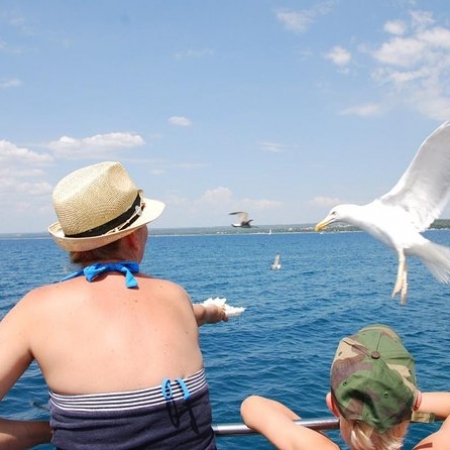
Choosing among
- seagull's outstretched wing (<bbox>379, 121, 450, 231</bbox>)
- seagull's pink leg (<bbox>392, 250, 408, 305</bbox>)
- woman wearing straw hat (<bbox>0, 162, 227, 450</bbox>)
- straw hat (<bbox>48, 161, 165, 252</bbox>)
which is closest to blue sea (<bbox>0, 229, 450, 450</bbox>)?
woman wearing straw hat (<bbox>0, 162, 227, 450</bbox>)

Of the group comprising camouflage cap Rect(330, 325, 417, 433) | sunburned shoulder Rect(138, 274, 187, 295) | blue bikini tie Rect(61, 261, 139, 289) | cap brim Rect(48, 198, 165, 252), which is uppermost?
cap brim Rect(48, 198, 165, 252)

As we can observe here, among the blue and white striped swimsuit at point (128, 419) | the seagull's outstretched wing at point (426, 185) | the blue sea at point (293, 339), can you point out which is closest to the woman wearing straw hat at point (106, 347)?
the blue and white striped swimsuit at point (128, 419)

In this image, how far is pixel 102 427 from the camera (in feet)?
5.82

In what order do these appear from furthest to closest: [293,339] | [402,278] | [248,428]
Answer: [293,339] < [402,278] < [248,428]

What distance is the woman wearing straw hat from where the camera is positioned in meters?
1.78

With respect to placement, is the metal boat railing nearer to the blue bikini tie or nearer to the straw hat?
the blue bikini tie

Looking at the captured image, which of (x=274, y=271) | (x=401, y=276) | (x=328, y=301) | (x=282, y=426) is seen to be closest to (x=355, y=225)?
(x=401, y=276)

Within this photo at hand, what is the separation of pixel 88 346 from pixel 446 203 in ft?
23.8

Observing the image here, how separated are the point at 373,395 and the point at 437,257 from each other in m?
6.78

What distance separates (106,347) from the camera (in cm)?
179

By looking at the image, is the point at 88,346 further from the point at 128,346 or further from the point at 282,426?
the point at 282,426

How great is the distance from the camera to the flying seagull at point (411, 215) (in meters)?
7.54

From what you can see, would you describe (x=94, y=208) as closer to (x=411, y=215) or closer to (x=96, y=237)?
(x=96, y=237)

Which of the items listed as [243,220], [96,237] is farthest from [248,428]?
[243,220]
